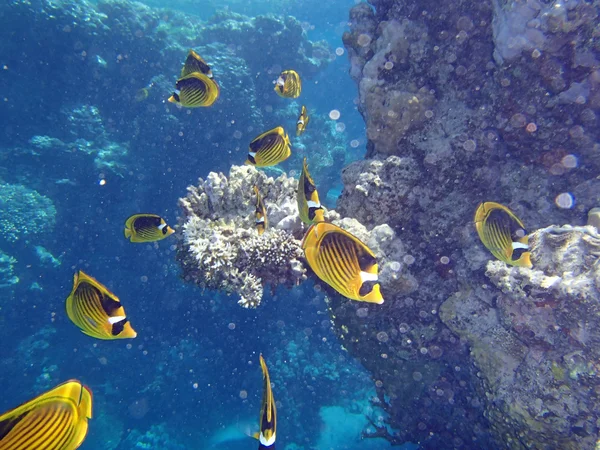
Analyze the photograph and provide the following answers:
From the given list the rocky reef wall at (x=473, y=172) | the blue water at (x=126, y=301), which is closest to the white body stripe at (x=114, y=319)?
the rocky reef wall at (x=473, y=172)

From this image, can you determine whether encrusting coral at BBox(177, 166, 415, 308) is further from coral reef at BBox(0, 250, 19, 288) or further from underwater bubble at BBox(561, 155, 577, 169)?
coral reef at BBox(0, 250, 19, 288)

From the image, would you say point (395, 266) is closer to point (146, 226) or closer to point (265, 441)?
point (265, 441)

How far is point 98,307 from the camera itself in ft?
8.34

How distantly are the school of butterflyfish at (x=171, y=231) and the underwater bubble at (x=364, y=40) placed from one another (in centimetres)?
292

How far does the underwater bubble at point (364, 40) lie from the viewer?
5.70 metres

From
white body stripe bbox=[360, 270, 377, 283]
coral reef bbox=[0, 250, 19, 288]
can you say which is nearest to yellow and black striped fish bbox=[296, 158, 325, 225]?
white body stripe bbox=[360, 270, 377, 283]

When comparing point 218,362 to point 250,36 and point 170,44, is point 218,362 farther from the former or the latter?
point 250,36

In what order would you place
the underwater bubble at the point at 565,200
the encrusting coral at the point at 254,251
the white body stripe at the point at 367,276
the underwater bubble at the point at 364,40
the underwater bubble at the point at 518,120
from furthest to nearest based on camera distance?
the underwater bubble at the point at 364,40 < the underwater bubble at the point at 565,200 < the underwater bubble at the point at 518,120 < the encrusting coral at the point at 254,251 < the white body stripe at the point at 367,276

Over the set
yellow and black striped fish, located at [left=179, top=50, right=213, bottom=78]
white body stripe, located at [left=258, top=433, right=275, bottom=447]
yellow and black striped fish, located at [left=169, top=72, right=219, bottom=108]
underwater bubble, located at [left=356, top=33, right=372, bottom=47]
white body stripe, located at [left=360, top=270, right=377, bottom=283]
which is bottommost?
white body stripe, located at [left=258, top=433, right=275, bottom=447]

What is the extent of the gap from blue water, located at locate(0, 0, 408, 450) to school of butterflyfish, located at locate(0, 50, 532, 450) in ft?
30.1

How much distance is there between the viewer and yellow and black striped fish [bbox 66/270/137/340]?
2.52 metres

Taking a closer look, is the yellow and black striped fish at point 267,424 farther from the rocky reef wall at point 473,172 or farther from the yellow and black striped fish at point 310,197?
the rocky reef wall at point 473,172

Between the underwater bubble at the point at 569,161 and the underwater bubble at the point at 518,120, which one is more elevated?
the underwater bubble at the point at 518,120

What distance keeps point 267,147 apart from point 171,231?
1.69 m
